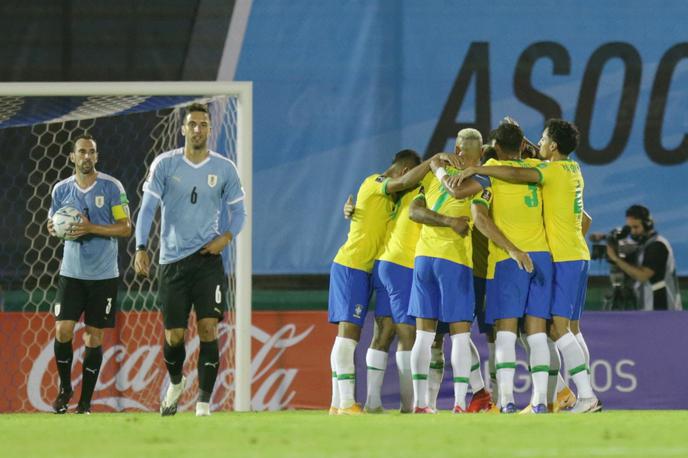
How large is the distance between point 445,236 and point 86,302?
244 centimetres

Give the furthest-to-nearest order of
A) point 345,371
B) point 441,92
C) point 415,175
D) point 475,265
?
point 441,92
point 475,265
point 345,371
point 415,175

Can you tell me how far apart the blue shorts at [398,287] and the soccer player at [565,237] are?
3.06ft

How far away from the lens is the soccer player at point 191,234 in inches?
299

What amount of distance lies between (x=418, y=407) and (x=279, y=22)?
14.7 ft

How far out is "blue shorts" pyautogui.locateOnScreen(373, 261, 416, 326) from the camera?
8.70 metres

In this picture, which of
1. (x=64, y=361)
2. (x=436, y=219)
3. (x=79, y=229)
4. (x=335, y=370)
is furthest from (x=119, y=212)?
(x=436, y=219)

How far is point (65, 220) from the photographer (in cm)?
912

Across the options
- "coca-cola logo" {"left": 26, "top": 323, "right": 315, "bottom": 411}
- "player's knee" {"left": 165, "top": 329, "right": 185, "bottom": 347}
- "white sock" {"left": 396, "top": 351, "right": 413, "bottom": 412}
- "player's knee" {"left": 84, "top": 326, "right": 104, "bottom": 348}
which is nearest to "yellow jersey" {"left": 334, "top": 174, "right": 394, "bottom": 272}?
"white sock" {"left": 396, "top": 351, "right": 413, "bottom": 412}

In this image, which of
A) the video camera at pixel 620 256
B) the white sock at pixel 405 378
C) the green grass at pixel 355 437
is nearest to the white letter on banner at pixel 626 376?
the video camera at pixel 620 256

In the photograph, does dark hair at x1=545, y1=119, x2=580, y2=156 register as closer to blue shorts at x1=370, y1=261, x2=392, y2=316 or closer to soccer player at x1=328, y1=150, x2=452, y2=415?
soccer player at x1=328, y1=150, x2=452, y2=415

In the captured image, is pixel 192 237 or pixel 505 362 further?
pixel 505 362

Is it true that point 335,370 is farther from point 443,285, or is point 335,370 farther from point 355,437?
point 355,437

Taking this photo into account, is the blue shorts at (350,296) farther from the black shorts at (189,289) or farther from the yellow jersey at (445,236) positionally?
the black shorts at (189,289)

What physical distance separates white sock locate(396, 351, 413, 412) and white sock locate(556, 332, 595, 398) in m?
1.10
